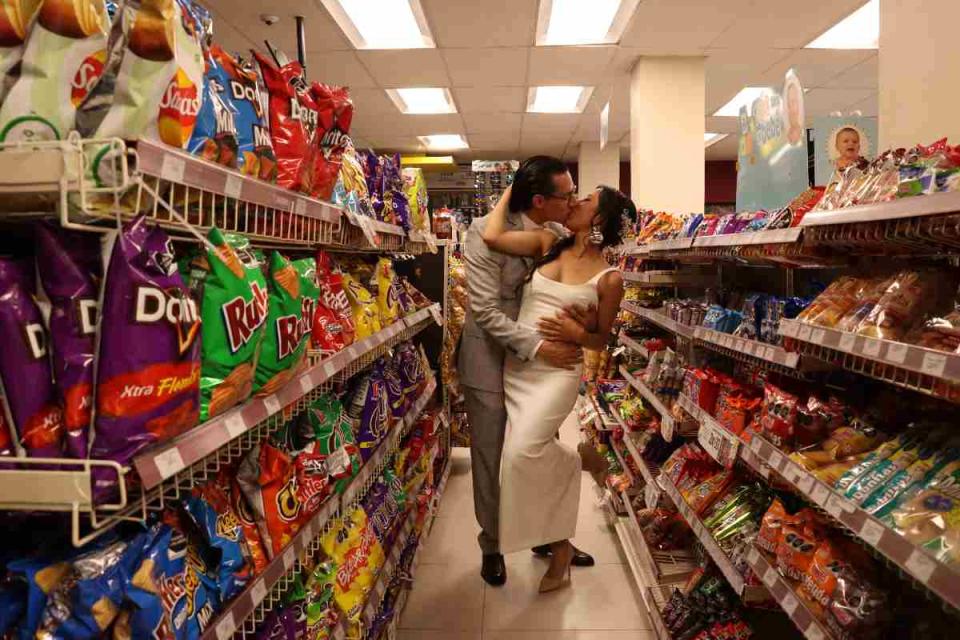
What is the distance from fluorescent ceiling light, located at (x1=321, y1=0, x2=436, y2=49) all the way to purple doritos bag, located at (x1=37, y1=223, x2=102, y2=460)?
395cm

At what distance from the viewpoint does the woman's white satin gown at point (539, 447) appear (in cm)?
257

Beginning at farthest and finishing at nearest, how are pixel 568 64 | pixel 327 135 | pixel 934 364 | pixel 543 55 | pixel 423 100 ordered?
pixel 423 100, pixel 568 64, pixel 543 55, pixel 327 135, pixel 934 364

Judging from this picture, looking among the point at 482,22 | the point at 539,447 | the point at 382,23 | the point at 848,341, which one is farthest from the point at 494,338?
the point at 382,23

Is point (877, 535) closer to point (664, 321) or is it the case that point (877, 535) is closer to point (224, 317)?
point (224, 317)

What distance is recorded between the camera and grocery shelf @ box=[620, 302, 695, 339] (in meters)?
2.35

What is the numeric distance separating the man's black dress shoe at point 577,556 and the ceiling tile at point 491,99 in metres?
4.66

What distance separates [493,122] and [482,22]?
10.8 ft

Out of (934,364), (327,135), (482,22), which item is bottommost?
(934,364)

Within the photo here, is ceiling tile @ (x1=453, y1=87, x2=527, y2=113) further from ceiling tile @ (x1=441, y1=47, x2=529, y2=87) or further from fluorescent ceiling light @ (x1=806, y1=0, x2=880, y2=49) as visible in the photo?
fluorescent ceiling light @ (x1=806, y1=0, x2=880, y2=49)

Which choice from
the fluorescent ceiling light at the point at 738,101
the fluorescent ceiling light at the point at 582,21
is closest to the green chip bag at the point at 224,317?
the fluorescent ceiling light at the point at 582,21

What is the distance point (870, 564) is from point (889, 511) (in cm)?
35

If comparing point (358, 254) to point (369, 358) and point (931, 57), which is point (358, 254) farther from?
point (931, 57)

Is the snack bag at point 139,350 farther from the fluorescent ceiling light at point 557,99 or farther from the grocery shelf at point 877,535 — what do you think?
the fluorescent ceiling light at point 557,99

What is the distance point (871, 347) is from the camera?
1.17 metres
